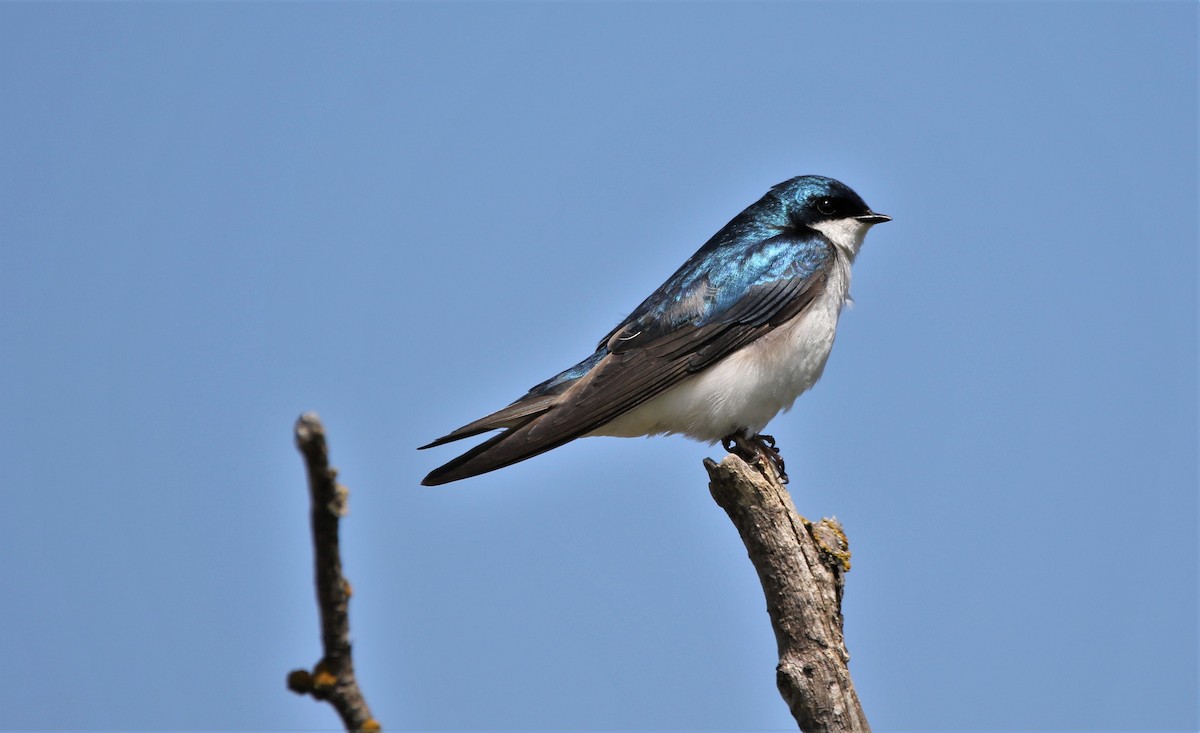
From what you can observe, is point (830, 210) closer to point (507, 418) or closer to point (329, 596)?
point (507, 418)

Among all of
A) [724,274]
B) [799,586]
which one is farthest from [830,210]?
[799,586]

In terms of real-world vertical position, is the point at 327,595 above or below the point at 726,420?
below

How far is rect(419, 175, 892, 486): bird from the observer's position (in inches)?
231

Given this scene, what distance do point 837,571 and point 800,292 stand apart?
1751mm

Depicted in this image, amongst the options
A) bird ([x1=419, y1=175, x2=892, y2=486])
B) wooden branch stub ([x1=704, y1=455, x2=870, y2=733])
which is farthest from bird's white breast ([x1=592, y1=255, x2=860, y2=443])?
wooden branch stub ([x1=704, y1=455, x2=870, y2=733])

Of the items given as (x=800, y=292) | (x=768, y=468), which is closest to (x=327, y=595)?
(x=768, y=468)

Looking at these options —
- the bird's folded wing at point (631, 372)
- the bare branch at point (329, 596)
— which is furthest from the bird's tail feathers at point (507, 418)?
the bare branch at point (329, 596)

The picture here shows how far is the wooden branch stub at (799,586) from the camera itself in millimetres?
4602

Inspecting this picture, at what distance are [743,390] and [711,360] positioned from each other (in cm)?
21

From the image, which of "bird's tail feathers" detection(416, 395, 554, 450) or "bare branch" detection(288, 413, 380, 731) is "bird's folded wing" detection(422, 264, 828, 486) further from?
"bare branch" detection(288, 413, 380, 731)

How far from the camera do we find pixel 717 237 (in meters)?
6.88

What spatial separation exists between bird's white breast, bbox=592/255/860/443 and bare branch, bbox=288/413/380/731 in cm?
340

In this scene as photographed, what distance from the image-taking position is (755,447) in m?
6.21

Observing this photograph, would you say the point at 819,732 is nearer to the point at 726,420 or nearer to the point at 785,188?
the point at 726,420
